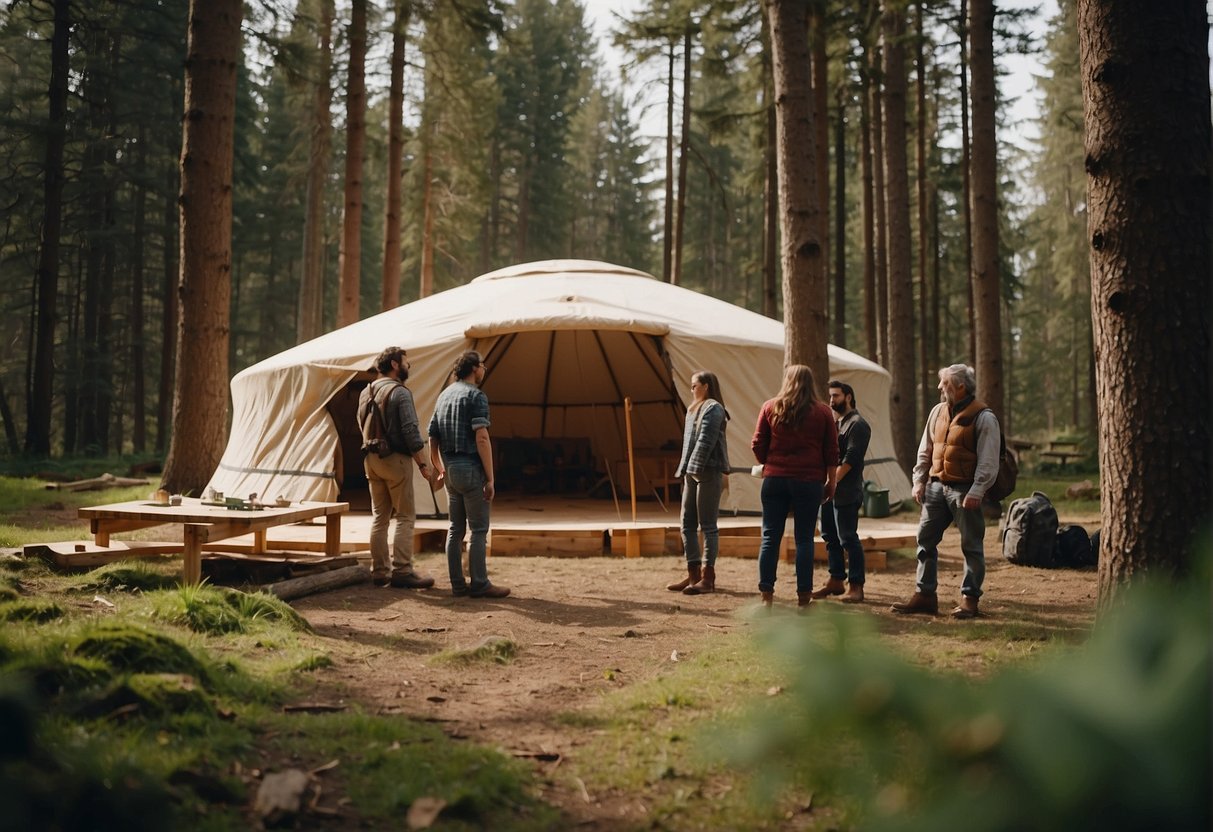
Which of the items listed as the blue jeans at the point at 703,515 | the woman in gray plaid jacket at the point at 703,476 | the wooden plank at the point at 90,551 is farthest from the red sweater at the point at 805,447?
the wooden plank at the point at 90,551

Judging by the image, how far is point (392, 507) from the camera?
6.13 metres

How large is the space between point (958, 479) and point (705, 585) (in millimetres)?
1805

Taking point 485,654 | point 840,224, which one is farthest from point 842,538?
point 840,224

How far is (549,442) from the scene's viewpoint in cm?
1335

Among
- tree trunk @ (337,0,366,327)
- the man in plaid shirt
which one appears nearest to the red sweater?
the man in plaid shirt

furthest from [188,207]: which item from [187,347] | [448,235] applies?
[448,235]

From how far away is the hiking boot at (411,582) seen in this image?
601 cm

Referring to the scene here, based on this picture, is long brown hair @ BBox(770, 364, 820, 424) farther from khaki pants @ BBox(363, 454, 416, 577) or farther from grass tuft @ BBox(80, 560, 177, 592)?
grass tuft @ BBox(80, 560, 177, 592)

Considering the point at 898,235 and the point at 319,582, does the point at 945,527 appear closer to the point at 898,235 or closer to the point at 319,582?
the point at 319,582

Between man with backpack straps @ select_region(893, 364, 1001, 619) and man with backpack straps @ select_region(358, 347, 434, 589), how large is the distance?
3.03 m

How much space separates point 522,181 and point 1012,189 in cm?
1422

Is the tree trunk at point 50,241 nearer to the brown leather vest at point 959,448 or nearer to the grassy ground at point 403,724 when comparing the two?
the grassy ground at point 403,724

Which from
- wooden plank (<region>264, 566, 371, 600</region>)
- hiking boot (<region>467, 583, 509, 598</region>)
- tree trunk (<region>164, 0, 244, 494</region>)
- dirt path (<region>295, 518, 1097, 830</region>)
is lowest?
dirt path (<region>295, 518, 1097, 830</region>)

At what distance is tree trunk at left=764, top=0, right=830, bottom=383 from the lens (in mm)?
6438
